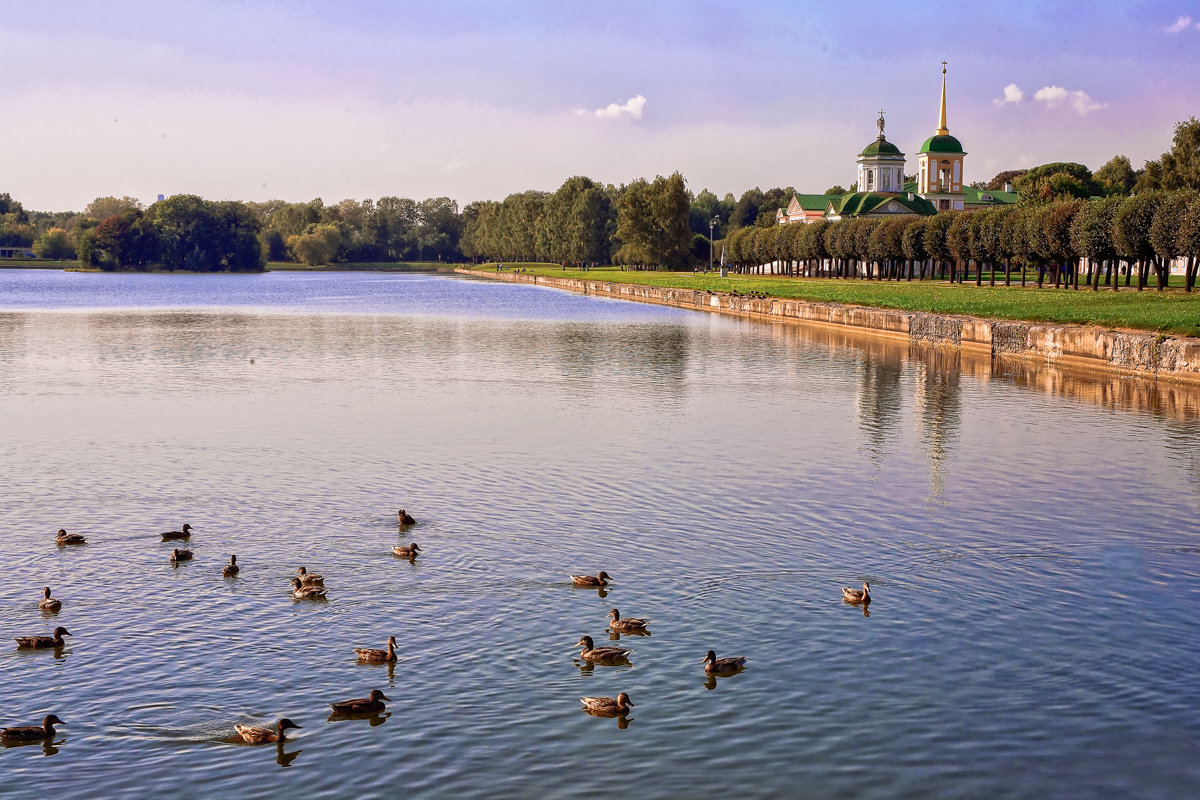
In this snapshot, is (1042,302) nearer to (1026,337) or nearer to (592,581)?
(1026,337)

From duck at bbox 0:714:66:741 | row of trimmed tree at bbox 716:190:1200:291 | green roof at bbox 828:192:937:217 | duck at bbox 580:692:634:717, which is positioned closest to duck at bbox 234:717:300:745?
duck at bbox 0:714:66:741

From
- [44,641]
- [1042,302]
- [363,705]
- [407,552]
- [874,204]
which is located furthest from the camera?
[874,204]

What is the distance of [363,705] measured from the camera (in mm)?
13281

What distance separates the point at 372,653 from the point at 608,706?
10.0 feet

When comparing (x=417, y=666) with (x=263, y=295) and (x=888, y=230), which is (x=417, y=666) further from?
(x=263, y=295)

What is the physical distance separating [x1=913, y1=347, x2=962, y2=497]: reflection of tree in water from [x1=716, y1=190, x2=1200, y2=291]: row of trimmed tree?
1991 centimetres

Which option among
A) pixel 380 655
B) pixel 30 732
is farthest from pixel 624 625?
pixel 30 732

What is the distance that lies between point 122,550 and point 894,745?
1255 cm

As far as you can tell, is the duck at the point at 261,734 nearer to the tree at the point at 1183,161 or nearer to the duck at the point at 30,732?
the duck at the point at 30,732

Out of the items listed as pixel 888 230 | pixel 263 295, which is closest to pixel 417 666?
pixel 888 230

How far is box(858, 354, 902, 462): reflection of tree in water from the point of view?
3120 centimetres

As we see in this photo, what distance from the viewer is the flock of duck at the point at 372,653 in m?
12.7

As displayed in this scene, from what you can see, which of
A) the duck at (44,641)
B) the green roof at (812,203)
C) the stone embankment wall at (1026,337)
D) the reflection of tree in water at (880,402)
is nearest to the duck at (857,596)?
the duck at (44,641)

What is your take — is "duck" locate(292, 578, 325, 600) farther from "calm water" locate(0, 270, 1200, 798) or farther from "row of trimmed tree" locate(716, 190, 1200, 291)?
"row of trimmed tree" locate(716, 190, 1200, 291)
